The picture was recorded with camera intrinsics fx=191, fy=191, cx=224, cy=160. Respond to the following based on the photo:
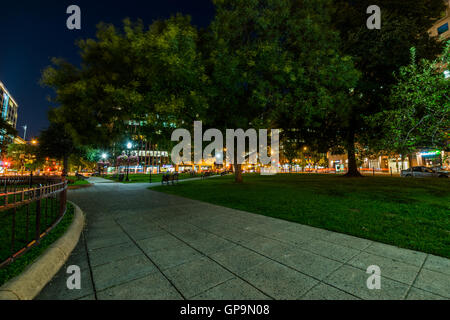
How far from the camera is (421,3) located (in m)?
15.9

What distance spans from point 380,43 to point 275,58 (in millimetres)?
9848

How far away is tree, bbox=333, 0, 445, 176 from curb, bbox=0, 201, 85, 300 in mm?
17040

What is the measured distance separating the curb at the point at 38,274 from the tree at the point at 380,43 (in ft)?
55.9

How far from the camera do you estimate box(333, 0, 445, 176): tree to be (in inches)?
562

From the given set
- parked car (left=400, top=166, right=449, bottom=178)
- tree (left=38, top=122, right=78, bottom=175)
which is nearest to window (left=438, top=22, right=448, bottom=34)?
parked car (left=400, top=166, right=449, bottom=178)

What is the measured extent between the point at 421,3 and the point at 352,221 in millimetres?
22095

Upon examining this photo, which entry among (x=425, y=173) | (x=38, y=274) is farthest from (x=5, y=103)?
(x=425, y=173)

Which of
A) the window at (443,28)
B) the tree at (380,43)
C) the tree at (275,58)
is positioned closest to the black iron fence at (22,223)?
the tree at (275,58)

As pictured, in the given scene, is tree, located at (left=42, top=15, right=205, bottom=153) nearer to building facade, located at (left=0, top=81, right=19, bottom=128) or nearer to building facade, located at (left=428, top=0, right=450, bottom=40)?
building facade, located at (left=428, top=0, right=450, bottom=40)

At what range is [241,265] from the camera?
9.95 ft

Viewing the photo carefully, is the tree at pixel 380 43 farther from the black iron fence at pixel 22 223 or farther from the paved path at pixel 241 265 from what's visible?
the black iron fence at pixel 22 223

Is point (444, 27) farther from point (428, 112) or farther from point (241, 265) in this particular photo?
→ point (241, 265)
